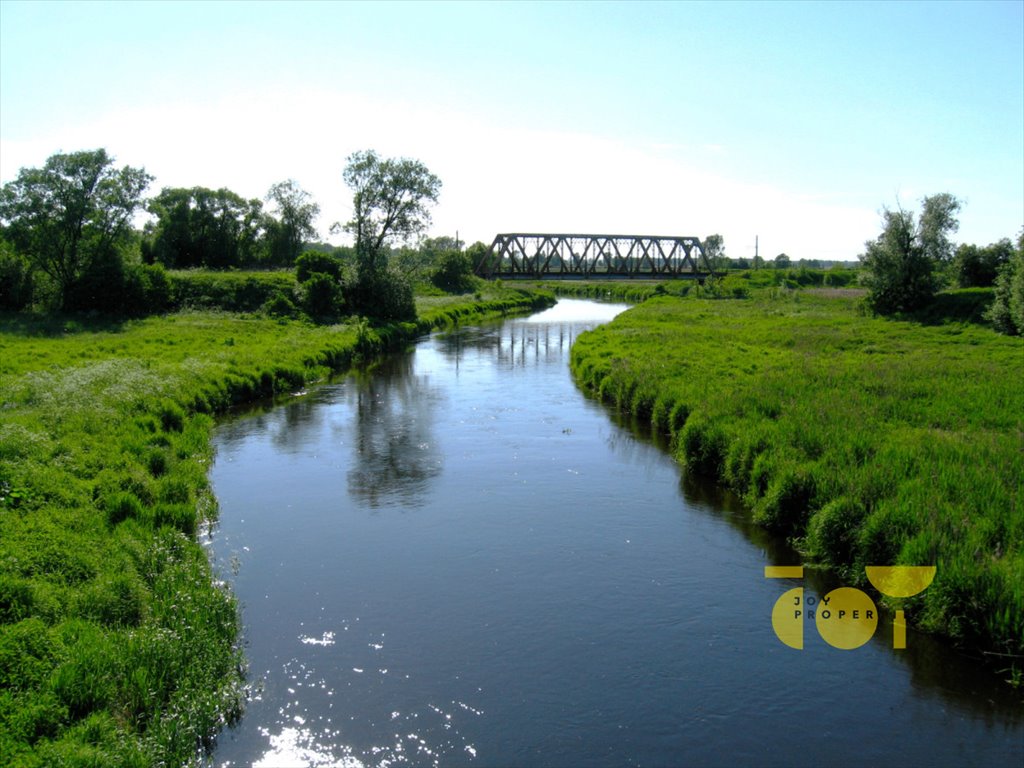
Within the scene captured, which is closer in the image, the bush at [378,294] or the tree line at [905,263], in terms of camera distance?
the tree line at [905,263]

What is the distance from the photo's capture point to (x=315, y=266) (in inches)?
1838

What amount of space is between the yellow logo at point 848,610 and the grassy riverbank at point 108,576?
6.55m

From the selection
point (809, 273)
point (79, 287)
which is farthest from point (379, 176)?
point (809, 273)

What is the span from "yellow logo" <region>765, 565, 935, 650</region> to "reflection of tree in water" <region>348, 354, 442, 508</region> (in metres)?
6.80

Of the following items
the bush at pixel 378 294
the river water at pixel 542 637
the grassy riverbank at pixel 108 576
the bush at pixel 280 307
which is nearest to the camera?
the grassy riverbank at pixel 108 576

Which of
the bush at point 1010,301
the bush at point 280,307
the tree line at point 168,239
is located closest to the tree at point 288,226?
the tree line at point 168,239

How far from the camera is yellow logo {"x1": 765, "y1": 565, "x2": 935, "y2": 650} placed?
8.88 meters

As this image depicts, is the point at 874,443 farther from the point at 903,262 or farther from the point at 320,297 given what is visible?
the point at 320,297

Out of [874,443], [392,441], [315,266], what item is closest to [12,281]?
[315,266]

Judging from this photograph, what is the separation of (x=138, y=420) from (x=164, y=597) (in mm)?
8443

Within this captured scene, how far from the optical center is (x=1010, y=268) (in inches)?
1170

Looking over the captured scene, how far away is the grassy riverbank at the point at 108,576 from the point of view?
6324mm

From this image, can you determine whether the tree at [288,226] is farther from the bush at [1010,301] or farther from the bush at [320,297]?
the bush at [1010,301]

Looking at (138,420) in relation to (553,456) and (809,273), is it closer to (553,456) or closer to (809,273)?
(553,456)
